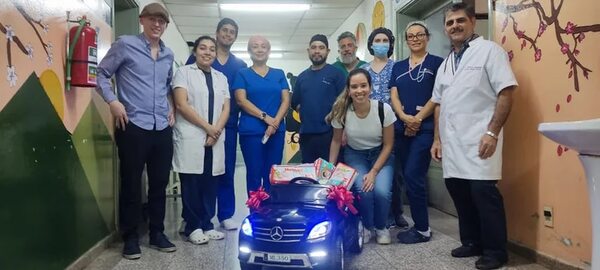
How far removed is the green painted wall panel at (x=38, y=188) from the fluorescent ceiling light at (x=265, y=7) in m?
4.32

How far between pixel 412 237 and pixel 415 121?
2.25ft

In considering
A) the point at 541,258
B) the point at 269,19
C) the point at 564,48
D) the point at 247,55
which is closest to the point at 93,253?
the point at 541,258

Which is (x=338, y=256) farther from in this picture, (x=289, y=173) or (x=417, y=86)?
(x=417, y=86)

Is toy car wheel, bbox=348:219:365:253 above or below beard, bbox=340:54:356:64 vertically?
below

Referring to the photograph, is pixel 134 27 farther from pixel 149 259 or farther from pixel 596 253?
pixel 596 253

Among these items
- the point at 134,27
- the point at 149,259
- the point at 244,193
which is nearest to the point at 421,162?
the point at 149,259

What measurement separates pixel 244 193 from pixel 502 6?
11.2 ft

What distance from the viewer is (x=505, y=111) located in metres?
2.14

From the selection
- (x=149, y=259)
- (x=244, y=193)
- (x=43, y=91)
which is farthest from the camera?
(x=244, y=193)

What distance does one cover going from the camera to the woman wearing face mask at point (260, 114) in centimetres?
304

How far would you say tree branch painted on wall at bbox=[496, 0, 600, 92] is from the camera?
6.41 feet

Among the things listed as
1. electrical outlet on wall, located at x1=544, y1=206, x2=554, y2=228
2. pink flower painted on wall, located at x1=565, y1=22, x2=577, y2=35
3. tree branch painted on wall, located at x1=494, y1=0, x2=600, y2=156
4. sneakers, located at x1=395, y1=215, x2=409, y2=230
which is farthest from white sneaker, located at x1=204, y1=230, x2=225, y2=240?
pink flower painted on wall, located at x1=565, y1=22, x2=577, y2=35

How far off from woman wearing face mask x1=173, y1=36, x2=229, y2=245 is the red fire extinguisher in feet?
2.02

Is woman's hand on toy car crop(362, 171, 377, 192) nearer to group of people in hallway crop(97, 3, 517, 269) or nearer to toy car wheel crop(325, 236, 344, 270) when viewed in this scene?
group of people in hallway crop(97, 3, 517, 269)
